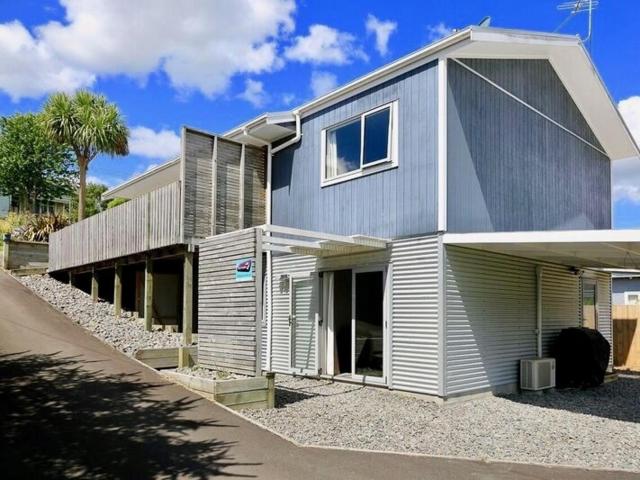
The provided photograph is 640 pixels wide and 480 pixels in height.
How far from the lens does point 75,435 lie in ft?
20.7

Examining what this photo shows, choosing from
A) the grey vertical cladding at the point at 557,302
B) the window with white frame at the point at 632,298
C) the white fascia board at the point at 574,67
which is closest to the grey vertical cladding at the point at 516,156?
the white fascia board at the point at 574,67

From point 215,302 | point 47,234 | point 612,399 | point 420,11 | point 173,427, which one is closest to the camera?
point 173,427

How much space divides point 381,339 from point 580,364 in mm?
4640

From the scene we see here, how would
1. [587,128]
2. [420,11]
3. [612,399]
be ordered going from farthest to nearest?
[587,128] → [420,11] → [612,399]

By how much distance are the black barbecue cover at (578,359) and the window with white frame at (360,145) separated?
554 centimetres

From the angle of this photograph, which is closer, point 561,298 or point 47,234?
point 561,298

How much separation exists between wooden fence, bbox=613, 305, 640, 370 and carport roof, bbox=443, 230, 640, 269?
5.44m

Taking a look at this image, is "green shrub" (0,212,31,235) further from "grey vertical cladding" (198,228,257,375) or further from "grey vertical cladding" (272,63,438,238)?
"grey vertical cladding" (198,228,257,375)

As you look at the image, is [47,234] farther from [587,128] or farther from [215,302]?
[587,128]

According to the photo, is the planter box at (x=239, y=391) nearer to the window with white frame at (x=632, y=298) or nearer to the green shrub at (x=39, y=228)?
the green shrub at (x=39, y=228)

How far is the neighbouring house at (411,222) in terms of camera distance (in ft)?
30.3

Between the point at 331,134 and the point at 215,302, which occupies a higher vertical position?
the point at 331,134

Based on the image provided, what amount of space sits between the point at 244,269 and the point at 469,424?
4055 millimetres

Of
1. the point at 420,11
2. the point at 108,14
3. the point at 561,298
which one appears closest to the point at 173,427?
the point at 108,14
